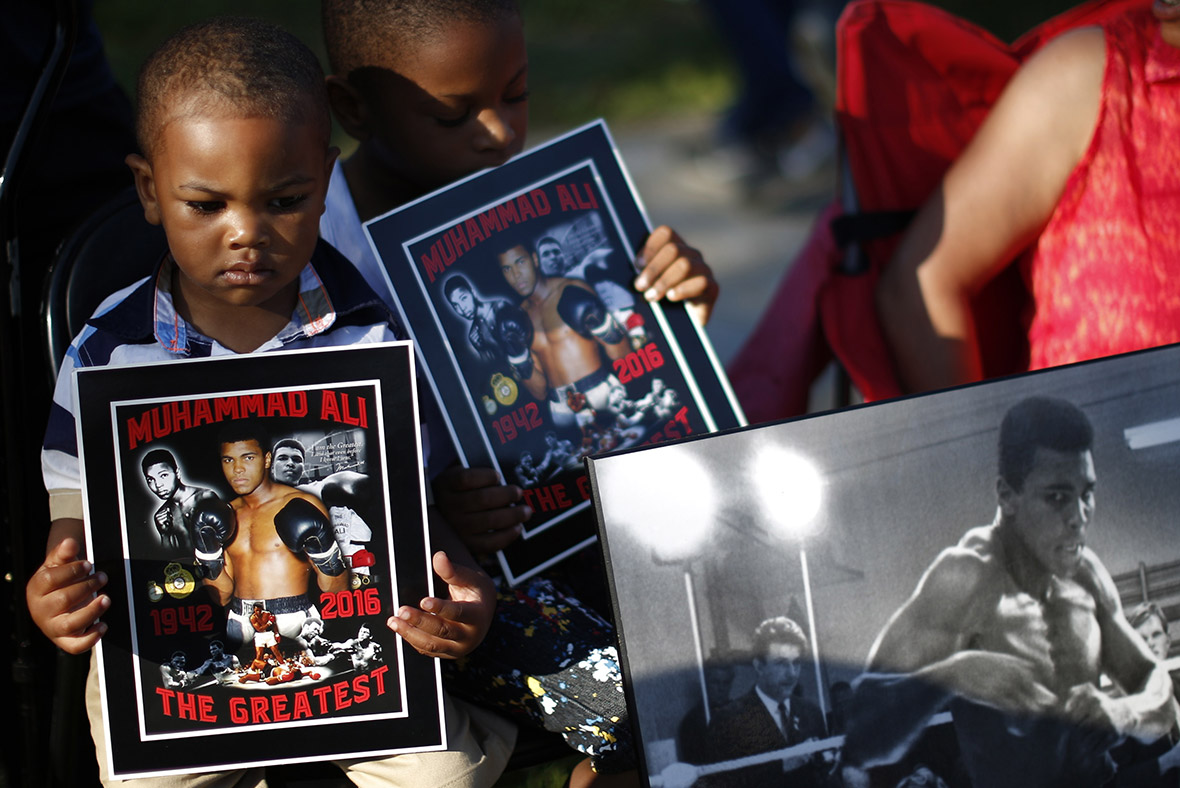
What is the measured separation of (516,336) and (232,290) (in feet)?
1.24

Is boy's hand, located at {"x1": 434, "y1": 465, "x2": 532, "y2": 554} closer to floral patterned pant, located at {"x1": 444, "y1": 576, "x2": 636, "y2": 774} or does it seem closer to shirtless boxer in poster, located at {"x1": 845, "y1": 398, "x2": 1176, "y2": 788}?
floral patterned pant, located at {"x1": 444, "y1": 576, "x2": 636, "y2": 774}

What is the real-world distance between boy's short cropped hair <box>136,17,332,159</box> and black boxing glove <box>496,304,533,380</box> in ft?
1.09

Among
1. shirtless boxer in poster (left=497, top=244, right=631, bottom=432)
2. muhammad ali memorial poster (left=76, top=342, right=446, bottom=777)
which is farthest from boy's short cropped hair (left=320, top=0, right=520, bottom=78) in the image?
muhammad ali memorial poster (left=76, top=342, right=446, bottom=777)

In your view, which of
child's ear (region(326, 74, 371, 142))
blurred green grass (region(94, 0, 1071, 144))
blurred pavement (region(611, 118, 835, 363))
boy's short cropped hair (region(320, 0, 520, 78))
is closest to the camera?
boy's short cropped hair (region(320, 0, 520, 78))

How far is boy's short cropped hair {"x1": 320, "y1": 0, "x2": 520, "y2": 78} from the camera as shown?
1568mm

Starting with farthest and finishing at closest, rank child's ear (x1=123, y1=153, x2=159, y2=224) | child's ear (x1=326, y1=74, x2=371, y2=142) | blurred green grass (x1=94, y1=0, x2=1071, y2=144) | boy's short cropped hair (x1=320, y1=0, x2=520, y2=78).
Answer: blurred green grass (x1=94, y1=0, x2=1071, y2=144), child's ear (x1=326, y1=74, x2=371, y2=142), boy's short cropped hair (x1=320, y1=0, x2=520, y2=78), child's ear (x1=123, y1=153, x2=159, y2=224)

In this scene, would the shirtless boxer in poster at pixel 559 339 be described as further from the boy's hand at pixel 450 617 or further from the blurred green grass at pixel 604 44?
the blurred green grass at pixel 604 44

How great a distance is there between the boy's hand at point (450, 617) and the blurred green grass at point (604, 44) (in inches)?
159

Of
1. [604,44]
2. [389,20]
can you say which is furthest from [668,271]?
[604,44]

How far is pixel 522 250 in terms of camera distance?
1.57 meters

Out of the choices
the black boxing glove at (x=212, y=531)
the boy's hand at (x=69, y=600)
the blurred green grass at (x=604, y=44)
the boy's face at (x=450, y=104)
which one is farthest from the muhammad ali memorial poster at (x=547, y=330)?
the blurred green grass at (x=604, y=44)

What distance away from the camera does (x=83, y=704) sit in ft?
4.74

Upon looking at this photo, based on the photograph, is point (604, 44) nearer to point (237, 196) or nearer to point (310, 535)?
point (237, 196)

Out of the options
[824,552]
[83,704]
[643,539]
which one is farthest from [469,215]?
[83,704]
